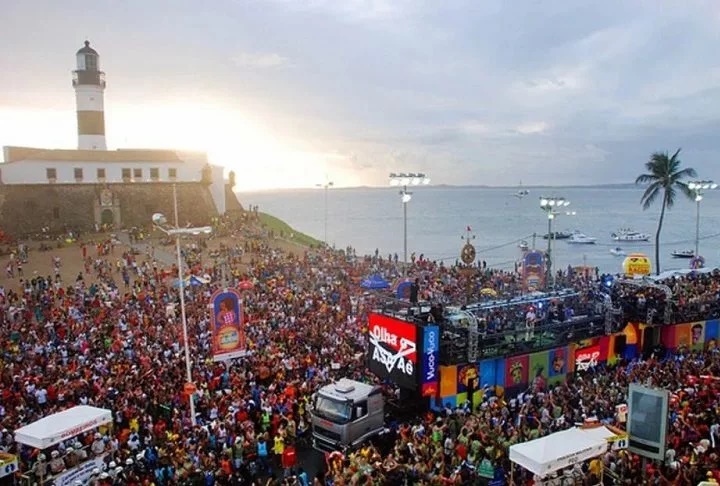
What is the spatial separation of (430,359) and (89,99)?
55.1 m

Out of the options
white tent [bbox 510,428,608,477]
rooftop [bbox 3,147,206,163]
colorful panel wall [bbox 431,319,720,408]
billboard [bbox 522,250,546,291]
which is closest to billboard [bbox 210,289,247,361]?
colorful panel wall [bbox 431,319,720,408]

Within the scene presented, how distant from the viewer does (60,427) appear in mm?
13109

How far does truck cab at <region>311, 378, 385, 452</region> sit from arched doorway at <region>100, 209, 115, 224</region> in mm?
45835

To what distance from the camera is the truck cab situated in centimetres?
1441

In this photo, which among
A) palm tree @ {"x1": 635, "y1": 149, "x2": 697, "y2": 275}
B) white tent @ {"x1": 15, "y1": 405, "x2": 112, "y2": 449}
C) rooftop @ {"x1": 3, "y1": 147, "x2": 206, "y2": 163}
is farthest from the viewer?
rooftop @ {"x1": 3, "y1": 147, "x2": 206, "y2": 163}

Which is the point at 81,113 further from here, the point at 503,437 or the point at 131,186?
the point at 503,437

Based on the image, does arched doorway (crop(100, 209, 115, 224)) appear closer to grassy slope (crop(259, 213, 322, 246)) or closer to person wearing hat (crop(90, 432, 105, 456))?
grassy slope (crop(259, 213, 322, 246))

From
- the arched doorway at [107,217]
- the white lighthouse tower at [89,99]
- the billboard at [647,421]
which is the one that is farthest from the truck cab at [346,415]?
the white lighthouse tower at [89,99]

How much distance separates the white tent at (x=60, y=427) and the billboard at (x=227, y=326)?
4.35 meters

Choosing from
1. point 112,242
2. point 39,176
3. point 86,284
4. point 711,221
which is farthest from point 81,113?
point 711,221

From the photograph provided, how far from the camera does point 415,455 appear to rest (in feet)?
42.5

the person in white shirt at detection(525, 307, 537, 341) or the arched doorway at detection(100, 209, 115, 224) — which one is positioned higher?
the arched doorway at detection(100, 209, 115, 224)

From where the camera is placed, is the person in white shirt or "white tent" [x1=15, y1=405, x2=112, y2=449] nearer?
"white tent" [x1=15, y1=405, x2=112, y2=449]

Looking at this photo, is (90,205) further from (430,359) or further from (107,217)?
(430,359)
